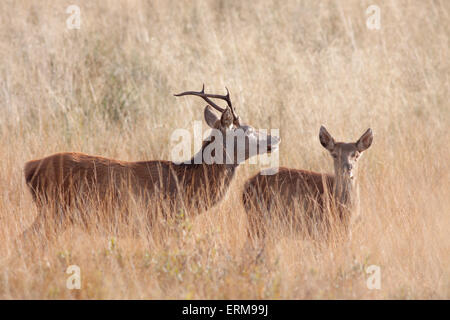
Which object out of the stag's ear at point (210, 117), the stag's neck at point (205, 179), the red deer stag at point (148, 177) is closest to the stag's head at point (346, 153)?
the red deer stag at point (148, 177)

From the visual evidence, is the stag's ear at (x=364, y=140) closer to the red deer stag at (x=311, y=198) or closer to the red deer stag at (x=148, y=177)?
the red deer stag at (x=311, y=198)

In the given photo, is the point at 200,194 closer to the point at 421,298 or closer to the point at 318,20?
the point at 421,298

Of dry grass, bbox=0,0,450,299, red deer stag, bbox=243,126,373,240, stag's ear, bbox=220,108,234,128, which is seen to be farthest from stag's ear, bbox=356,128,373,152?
stag's ear, bbox=220,108,234,128

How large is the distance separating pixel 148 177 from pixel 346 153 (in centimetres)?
188

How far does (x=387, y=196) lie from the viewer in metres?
7.08

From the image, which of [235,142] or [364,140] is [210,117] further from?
[364,140]

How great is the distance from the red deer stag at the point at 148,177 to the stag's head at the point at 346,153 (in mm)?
692

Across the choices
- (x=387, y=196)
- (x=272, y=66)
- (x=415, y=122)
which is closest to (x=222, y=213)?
(x=387, y=196)

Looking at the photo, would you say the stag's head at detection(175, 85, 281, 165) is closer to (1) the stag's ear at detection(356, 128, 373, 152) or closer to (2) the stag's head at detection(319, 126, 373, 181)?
(2) the stag's head at detection(319, 126, 373, 181)

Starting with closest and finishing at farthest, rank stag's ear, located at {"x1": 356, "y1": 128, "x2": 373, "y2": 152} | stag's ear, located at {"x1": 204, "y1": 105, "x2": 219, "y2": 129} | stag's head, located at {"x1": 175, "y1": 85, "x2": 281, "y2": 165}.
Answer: stag's ear, located at {"x1": 356, "y1": 128, "x2": 373, "y2": 152} → stag's head, located at {"x1": 175, "y1": 85, "x2": 281, "y2": 165} → stag's ear, located at {"x1": 204, "y1": 105, "x2": 219, "y2": 129}

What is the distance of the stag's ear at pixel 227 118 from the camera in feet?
21.1

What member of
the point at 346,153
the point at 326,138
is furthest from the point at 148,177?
the point at 346,153

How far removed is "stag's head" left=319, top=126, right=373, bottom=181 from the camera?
19.9 feet

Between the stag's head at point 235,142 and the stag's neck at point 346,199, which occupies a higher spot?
the stag's head at point 235,142
